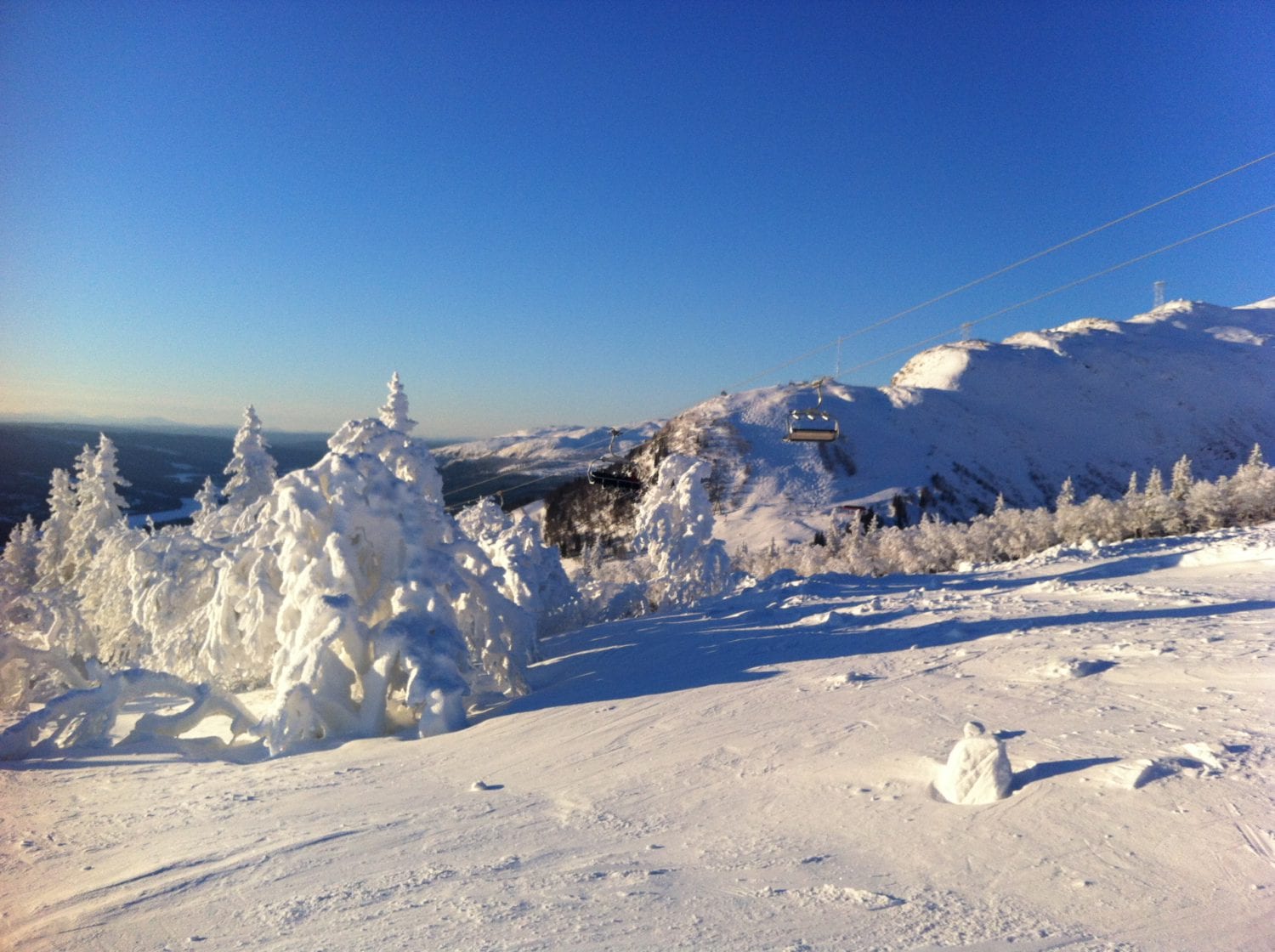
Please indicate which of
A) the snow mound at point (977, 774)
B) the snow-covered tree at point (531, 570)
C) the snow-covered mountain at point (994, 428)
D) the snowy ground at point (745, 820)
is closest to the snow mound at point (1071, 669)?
the snowy ground at point (745, 820)

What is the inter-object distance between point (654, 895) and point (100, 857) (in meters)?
5.46

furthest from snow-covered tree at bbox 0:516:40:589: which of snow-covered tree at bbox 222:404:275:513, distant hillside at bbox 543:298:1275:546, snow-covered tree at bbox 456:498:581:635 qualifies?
distant hillside at bbox 543:298:1275:546

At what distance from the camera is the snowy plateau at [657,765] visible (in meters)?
5.20

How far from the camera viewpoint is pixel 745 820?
6.79 m

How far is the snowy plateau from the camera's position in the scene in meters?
5.20

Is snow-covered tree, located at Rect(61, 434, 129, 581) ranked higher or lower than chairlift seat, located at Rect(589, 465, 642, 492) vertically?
lower

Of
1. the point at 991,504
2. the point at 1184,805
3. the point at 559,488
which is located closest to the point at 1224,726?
the point at 1184,805

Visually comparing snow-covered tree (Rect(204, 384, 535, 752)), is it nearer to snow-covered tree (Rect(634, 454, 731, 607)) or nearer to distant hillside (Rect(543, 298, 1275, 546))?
snow-covered tree (Rect(634, 454, 731, 607))

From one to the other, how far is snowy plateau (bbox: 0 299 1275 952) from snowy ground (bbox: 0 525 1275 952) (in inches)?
1.5

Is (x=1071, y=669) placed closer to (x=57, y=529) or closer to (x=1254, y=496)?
(x=1254, y=496)

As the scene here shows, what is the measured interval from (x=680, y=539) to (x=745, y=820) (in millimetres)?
27510

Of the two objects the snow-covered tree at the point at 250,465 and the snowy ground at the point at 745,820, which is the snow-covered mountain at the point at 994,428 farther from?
the snowy ground at the point at 745,820

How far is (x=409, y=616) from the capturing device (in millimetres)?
12531

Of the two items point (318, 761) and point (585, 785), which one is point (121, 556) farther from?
point (585, 785)
